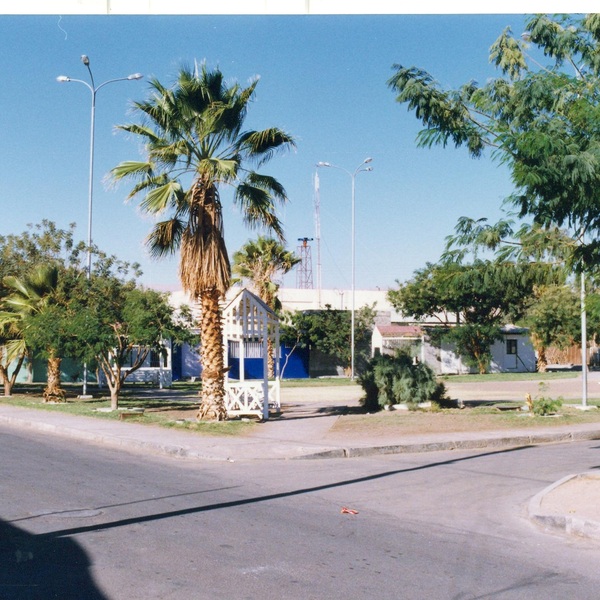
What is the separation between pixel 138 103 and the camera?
717 inches

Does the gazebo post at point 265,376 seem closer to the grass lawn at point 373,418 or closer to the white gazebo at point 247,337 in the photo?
the white gazebo at point 247,337

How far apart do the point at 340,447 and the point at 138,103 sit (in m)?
A: 9.26

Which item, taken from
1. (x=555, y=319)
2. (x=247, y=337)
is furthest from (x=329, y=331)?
(x=247, y=337)

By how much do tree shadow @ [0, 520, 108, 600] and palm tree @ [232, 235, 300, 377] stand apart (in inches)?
1175

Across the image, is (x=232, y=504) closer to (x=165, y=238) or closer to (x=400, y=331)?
(x=165, y=238)

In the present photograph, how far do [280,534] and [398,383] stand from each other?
13779 millimetres

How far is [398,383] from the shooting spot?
21156 mm

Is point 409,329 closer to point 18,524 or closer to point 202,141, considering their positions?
point 202,141

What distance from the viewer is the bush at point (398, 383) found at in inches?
830

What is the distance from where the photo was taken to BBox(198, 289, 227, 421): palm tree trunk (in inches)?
723

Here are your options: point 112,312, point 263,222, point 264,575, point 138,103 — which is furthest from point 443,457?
point 112,312

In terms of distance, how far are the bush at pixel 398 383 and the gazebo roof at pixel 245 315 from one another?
311cm

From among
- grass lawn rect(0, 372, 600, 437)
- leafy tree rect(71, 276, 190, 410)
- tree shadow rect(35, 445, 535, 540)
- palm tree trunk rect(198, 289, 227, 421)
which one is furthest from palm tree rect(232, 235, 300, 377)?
tree shadow rect(35, 445, 535, 540)

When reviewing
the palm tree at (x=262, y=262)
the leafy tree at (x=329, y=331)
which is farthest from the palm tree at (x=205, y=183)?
the leafy tree at (x=329, y=331)
